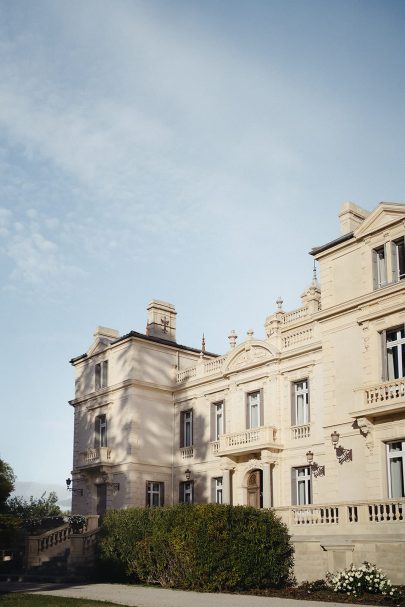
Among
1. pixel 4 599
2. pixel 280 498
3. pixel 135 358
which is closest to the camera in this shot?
pixel 4 599

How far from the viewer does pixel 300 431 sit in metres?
29.8

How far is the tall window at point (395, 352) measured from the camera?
2455 centimetres

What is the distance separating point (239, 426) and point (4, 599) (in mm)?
15918

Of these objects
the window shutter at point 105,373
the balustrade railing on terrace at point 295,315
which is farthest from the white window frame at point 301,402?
the window shutter at point 105,373

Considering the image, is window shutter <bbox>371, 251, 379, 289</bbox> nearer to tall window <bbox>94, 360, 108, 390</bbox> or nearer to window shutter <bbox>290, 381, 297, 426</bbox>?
window shutter <bbox>290, 381, 297, 426</bbox>

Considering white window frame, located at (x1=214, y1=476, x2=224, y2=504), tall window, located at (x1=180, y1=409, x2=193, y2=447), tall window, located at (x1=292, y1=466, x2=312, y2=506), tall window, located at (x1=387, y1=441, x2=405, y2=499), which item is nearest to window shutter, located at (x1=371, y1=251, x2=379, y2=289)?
tall window, located at (x1=387, y1=441, x2=405, y2=499)

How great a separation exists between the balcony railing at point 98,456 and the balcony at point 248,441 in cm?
630

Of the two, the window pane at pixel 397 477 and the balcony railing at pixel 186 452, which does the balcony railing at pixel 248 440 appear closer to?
the balcony railing at pixel 186 452

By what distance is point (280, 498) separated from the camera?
1184 inches

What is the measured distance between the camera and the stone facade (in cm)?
2389

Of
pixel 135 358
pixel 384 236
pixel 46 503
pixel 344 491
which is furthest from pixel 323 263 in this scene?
pixel 46 503

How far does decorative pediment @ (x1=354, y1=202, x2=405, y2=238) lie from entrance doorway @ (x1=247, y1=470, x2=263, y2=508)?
11705mm

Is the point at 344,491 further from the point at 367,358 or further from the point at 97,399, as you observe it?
the point at 97,399

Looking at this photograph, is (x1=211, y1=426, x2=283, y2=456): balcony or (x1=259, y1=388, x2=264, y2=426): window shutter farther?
(x1=259, y1=388, x2=264, y2=426): window shutter
